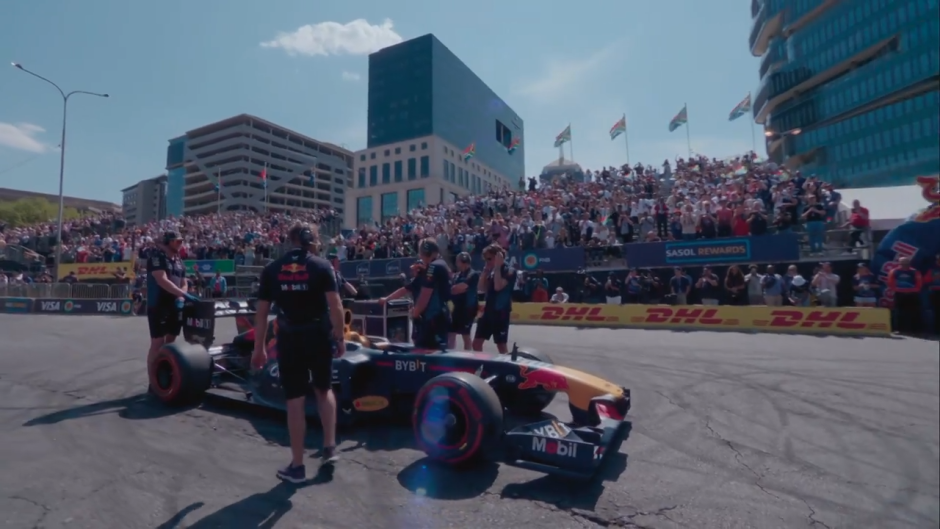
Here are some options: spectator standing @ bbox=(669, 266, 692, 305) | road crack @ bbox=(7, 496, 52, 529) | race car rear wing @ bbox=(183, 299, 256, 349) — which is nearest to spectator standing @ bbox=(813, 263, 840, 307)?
spectator standing @ bbox=(669, 266, 692, 305)

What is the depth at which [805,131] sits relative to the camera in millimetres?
2828

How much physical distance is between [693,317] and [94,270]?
32368 mm

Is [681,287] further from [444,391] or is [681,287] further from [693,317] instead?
[444,391]

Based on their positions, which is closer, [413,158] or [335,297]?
[335,297]

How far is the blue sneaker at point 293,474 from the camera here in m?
3.62

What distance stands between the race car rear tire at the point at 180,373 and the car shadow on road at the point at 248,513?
2356 mm

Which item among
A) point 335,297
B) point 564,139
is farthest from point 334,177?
point 335,297

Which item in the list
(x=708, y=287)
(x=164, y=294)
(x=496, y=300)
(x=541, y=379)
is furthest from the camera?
(x=708, y=287)

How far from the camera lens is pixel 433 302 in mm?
6109

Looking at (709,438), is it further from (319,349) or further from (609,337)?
(609,337)

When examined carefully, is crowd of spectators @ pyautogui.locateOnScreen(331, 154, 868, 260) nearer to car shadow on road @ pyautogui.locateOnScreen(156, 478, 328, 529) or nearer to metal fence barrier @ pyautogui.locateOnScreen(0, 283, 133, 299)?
metal fence barrier @ pyautogui.locateOnScreen(0, 283, 133, 299)

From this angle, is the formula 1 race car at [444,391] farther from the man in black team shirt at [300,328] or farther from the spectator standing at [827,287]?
the spectator standing at [827,287]

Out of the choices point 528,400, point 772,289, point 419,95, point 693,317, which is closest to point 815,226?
point 772,289

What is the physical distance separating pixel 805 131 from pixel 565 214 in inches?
670
